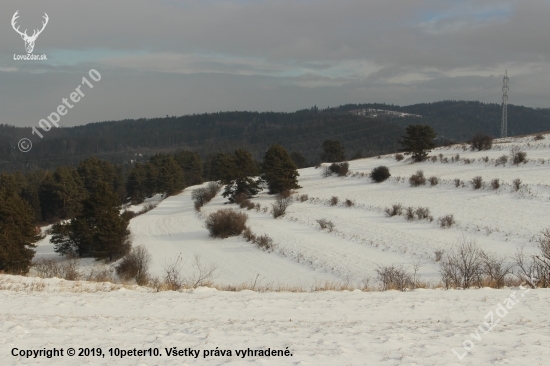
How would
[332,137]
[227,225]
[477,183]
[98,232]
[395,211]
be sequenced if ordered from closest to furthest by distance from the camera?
[395,211]
[98,232]
[227,225]
[477,183]
[332,137]

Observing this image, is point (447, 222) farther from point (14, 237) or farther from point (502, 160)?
point (14, 237)

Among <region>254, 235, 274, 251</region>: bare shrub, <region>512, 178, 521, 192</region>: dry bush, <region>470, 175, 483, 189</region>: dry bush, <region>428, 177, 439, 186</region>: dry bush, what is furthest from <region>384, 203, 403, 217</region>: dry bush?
<region>254, 235, 274, 251</region>: bare shrub

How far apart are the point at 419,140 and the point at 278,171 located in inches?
728

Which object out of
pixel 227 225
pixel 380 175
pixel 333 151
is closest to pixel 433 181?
pixel 380 175

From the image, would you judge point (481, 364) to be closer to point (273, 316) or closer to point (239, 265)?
point (273, 316)

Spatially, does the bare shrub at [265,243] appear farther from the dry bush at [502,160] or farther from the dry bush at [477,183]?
the dry bush at [502,160]

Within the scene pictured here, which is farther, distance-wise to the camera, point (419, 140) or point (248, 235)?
point (419, 140)

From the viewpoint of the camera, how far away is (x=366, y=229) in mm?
25984

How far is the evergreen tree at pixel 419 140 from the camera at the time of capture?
49.9m

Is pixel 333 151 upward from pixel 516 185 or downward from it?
upward

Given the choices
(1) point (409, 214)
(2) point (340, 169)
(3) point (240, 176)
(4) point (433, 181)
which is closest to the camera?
(1) point (409, 214)

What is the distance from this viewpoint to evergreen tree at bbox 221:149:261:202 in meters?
46.0

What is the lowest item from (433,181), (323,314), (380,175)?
(323,314)

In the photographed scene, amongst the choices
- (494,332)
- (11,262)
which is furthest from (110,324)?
(11,262)
